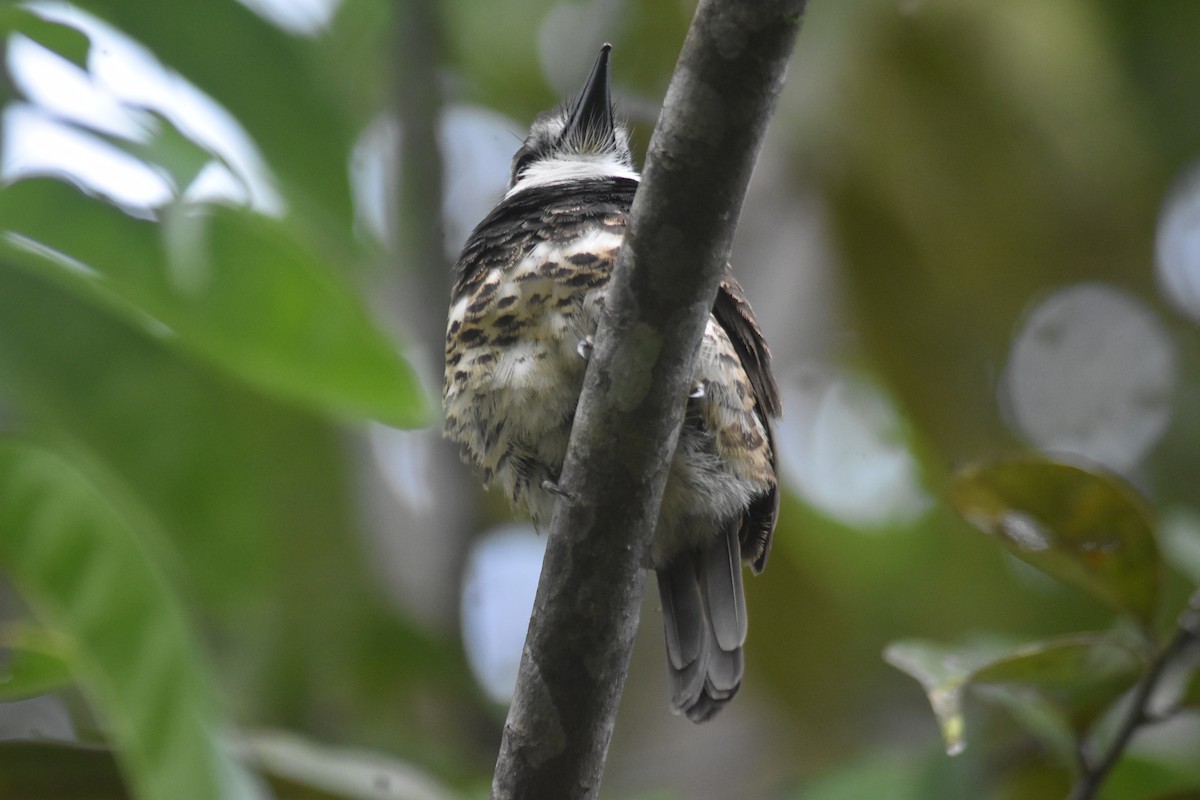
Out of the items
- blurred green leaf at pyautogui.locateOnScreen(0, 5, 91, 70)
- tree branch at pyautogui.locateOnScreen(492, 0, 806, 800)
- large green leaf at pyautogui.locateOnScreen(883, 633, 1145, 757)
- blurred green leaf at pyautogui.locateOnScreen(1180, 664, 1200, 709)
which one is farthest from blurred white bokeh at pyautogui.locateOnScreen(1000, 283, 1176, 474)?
blurred green leaf at pyautogui.locateOnScreen(0, 5, 91, 70)

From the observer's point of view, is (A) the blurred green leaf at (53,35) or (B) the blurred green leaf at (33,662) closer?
(A) the blurred green leaf at (53,35)

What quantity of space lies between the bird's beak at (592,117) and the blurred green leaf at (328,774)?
1579mm

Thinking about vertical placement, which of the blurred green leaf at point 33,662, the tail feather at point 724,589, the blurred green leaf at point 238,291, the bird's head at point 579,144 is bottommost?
the blurred green leaf at point 33,662

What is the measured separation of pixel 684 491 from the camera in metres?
2.37

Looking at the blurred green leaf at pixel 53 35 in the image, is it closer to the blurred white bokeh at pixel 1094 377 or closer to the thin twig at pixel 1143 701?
the thin twig at pixel 1143 701

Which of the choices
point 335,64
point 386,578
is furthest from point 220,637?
point 335,64

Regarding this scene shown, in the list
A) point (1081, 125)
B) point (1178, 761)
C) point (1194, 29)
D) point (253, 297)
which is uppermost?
point (1194, 29)

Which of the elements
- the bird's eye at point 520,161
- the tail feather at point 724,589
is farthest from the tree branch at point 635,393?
the bird's eye at point 520,161

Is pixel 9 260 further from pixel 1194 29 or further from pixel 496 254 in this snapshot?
pixel 1194 29

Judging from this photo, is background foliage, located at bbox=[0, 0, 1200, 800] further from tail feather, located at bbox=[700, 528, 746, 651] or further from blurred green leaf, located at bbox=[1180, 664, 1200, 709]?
tail feather, located at bbox=[700, 528, 746, 651]

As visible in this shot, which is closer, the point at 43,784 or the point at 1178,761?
the point at 43,784

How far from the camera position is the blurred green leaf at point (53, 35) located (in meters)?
2.27

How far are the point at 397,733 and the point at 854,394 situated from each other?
2.06 meters

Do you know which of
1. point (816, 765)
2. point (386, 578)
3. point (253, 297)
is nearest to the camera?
point (253, 297)
